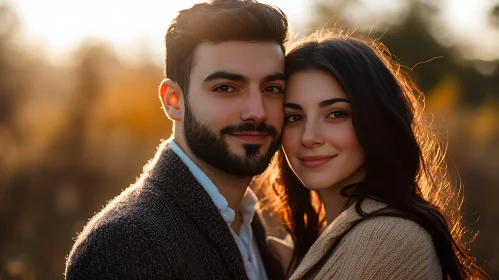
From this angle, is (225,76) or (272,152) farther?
(272,152)

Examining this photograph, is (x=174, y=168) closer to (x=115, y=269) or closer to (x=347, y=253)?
(x=115, y=269)

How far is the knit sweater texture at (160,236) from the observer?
210cm

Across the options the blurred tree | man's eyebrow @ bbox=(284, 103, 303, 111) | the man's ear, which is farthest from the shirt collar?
the blurred tree

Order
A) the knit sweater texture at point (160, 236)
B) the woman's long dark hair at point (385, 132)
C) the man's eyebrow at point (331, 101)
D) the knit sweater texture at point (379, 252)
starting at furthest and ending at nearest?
the man's eyebrow at point (331, 101), the woman's long dark hair at point (385, 132), the knit sweater texture at point (379, 252), the knit sweater texture at point (160, 236)

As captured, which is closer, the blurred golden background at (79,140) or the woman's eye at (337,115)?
the woman's eye at (337,115)

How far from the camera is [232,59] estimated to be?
2.75 metres

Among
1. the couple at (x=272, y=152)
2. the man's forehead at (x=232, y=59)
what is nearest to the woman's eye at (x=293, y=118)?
the couple at (x=272, y=152)

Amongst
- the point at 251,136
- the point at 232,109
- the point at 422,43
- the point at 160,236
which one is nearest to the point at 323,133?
the point at 251,136

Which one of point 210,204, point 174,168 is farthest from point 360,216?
point 174,168

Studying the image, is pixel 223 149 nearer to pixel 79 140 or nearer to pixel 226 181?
pixel 226 181

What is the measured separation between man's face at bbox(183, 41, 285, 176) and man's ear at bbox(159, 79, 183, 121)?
0.28 ft

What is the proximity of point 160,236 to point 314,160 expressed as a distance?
2.94ft

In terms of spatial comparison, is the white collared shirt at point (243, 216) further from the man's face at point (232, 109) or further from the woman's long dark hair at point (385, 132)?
the woman's long dark hair at point (385, 132)

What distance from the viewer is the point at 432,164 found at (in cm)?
318
